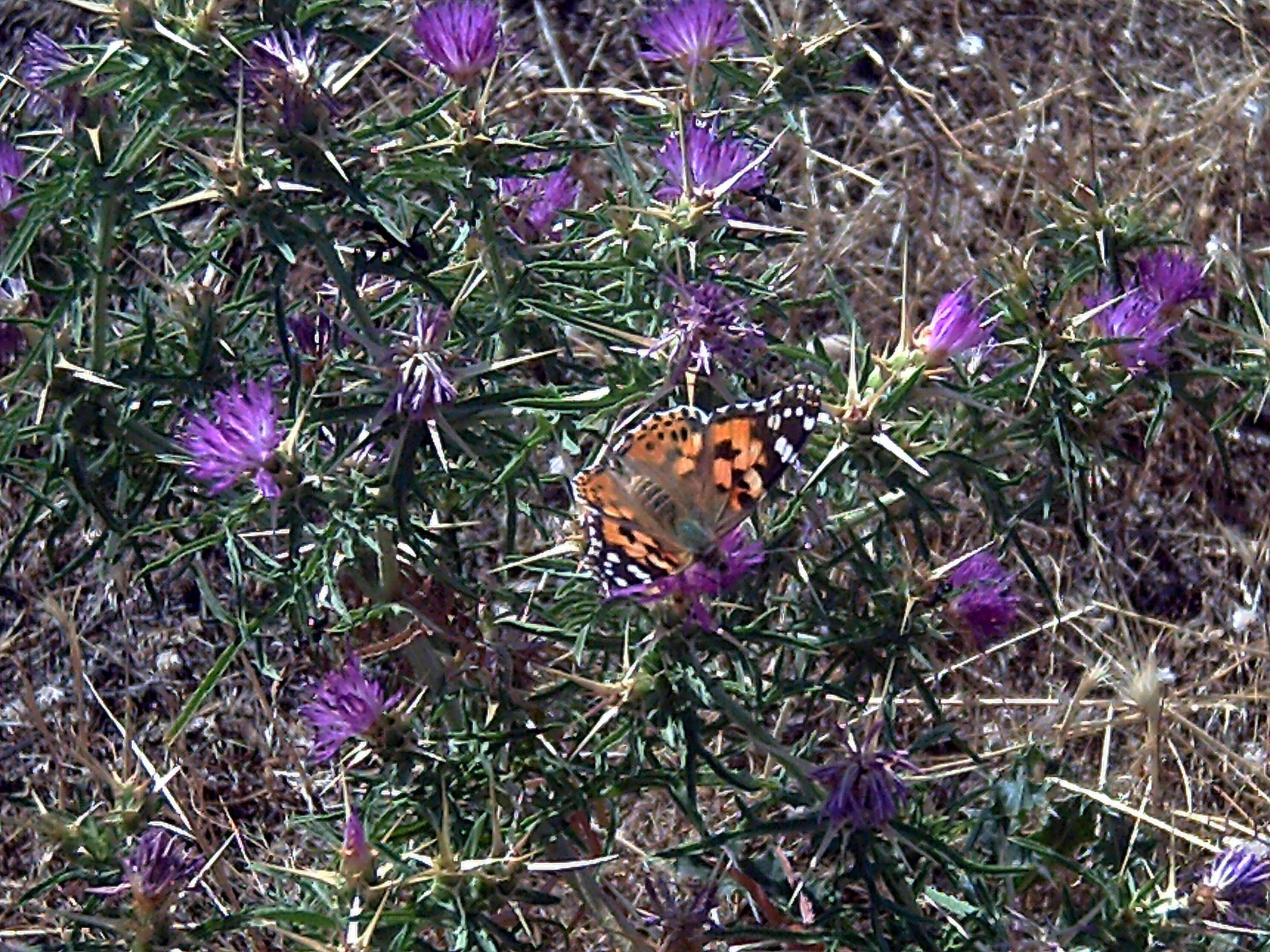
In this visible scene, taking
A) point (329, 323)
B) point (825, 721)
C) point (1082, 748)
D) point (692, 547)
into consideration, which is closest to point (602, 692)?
point (692, 547)

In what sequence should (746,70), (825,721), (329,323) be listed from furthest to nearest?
(825,721) < (746,70) < (329,323)

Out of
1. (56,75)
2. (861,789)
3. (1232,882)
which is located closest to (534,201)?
(56,75)

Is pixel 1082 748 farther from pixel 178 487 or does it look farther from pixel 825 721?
pixel 178 487

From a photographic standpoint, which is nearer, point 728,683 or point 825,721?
point 728,683

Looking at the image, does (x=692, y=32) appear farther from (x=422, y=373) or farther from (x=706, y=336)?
(x=422, y=373)

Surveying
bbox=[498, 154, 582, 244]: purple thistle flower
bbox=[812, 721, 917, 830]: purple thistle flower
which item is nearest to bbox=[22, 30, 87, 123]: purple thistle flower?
bbox=[498, 154, 582, 244]: purple thistle flower

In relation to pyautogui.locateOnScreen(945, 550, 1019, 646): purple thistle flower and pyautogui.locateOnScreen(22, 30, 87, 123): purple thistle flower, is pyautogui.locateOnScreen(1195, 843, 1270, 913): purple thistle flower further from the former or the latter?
pyautogui.locateOnScreen(22, 30, 87, 123): purple thistle flower
